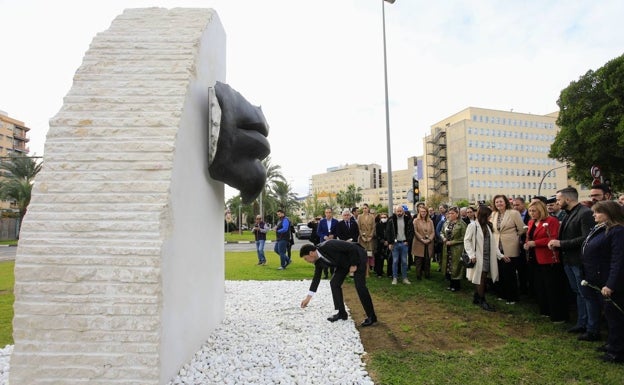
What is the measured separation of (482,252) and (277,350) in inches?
159

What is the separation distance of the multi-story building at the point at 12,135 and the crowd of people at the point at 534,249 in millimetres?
66362

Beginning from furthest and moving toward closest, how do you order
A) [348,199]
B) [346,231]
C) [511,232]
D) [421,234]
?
1. [348,199]
2. [346,231]
3. [421,234]
4. [511,232]

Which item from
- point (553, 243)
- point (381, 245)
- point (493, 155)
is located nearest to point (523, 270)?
point (553, 243)

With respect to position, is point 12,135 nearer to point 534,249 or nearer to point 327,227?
point 327,227

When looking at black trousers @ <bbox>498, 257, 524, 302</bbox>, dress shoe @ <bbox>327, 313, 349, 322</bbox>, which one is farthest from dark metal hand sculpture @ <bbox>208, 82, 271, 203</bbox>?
black trousers @ <bbox>498, 257, 524, 302</bbox>

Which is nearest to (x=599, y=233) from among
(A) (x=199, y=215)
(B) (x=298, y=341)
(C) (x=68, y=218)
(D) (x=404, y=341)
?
(D) (x=404, y=341)

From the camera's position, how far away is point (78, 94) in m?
3.66

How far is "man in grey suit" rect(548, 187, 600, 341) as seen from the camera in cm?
496

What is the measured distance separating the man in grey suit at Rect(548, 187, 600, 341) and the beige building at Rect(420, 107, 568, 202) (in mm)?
70408

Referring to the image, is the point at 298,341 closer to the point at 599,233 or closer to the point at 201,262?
the point at 201,262

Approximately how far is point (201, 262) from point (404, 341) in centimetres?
269

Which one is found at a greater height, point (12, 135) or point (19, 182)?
point (12, 135)

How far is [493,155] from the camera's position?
73.7 metres

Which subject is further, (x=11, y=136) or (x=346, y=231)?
(x=11, y=136)
